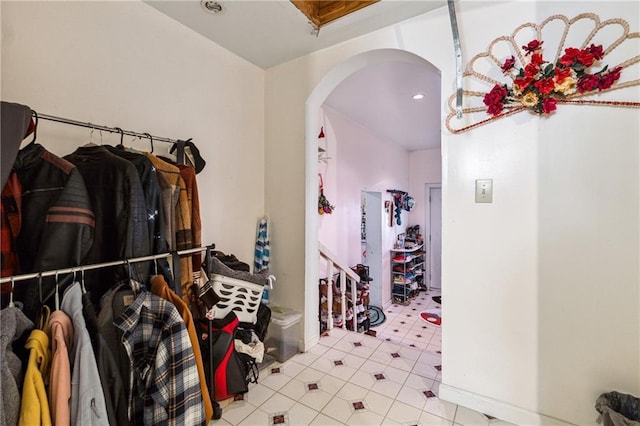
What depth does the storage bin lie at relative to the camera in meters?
2.04

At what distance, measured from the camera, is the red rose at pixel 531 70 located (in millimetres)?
1336

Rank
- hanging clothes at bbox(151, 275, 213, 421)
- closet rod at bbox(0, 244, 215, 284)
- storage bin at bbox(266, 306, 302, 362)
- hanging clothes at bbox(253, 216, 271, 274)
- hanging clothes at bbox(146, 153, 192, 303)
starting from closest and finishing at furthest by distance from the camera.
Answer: closet rod at bbox(0, 244, 215, 284) < hanging clothes at bbox(151, 275, 213, 421) < hanging clothes at bbox(146, 153, 192, 303) < storage bin at bbox(266, 306, 302, 362) < hanging clothes at bbox(253, 216, 271, 274)

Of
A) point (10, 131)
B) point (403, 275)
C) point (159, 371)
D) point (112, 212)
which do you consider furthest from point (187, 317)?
point (403, 275)

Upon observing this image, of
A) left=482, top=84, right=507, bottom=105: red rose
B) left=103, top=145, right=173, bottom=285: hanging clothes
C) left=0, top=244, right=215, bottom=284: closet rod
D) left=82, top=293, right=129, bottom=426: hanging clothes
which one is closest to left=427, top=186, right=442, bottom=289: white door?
left=482, top=84, right=507, bottom=105: red rose

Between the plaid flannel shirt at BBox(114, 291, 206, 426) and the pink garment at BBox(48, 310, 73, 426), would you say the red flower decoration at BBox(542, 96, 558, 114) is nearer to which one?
the plaid flannel shirt at BBox(114, 291, 206, 426)

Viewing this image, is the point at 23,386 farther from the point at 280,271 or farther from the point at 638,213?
the point at 638,213

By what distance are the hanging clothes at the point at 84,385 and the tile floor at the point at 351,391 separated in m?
0.77

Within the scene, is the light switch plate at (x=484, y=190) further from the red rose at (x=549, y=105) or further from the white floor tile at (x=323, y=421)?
the white floor tile at (x=323, y=421)

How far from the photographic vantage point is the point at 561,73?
1291 millimetres

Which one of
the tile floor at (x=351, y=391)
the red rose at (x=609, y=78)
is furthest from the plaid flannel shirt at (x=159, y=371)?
the red rose at (x=609, y=78)

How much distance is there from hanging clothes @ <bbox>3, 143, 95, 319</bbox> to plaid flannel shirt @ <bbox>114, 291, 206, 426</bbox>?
28cm

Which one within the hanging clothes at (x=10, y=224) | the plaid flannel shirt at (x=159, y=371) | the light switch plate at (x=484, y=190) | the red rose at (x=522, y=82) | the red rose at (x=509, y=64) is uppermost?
the red rose at (x=509, y=64)

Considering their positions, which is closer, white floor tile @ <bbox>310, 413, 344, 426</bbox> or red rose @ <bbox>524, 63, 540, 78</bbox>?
red rose @ <bbox>524, 63, 540, 78</bbox>

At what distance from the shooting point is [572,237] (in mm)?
1343
